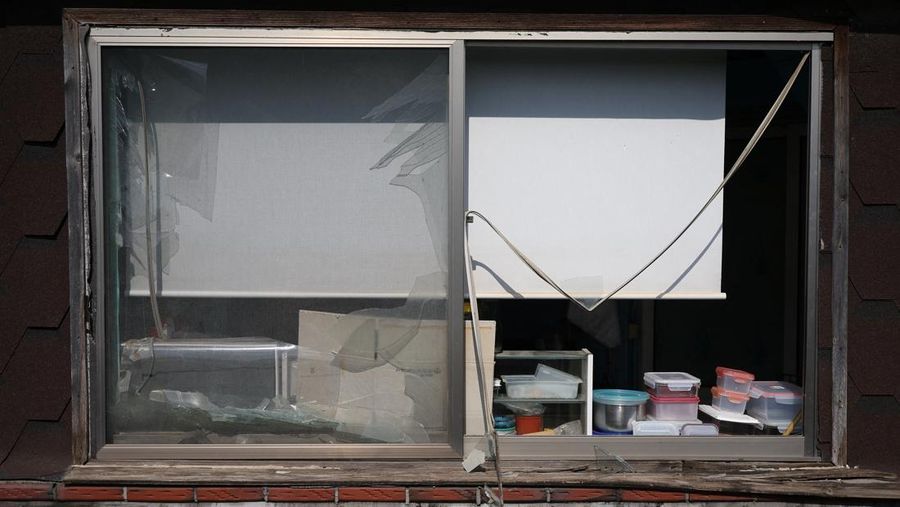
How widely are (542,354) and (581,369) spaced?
6.1 inches

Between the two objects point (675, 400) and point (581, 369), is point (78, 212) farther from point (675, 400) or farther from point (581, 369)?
point (675, 400)

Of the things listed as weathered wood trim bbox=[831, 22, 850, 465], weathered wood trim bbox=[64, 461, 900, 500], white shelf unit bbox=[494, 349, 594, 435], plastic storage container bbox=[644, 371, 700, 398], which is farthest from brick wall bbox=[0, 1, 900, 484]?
white shelf unit bbox=[494, 349, 594, 435]

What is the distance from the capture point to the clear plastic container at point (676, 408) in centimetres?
271

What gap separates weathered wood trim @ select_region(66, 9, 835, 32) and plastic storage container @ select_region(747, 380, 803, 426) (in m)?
1.26

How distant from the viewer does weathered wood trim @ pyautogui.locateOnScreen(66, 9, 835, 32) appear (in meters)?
2.45

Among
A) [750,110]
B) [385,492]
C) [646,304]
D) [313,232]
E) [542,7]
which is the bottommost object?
[385,492]

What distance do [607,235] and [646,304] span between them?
0.49 meters

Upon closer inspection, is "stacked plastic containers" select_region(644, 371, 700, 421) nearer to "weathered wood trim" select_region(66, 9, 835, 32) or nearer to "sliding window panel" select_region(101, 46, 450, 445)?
"sliding window panel" select_region(101, 46, 450, 445)

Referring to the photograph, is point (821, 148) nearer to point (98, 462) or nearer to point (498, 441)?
point (498, 441)

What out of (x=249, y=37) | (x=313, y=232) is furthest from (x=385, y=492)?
(x=249, y=37)

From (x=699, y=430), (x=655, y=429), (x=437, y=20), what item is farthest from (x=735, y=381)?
(x=437, y=20)

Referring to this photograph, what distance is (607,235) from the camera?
261cm

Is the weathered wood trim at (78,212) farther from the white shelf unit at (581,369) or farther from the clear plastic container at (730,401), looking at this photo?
the clear plastic container at (730,401)

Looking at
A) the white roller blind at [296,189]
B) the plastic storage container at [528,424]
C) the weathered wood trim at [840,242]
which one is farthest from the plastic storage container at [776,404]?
the white roller blind at [296,189]
